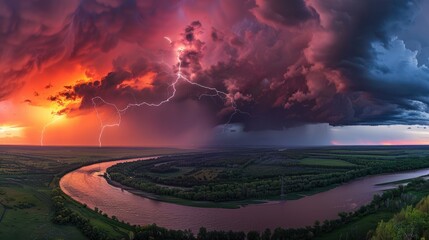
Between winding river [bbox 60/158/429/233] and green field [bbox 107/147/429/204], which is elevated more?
green field [bbox 107/147/429/204]

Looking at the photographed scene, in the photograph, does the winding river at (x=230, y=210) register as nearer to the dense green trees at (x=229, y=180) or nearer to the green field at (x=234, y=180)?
the green field at (x=234, y=180)

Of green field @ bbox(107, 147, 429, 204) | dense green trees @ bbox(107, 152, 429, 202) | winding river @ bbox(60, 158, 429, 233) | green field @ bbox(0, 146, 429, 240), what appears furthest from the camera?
dense green trees @ bbox(107, 152, 429, 202)

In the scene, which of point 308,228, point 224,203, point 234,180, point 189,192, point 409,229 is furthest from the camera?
point 234,180

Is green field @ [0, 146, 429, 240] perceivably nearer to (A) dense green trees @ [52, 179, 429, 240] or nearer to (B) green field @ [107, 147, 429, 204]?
(B) green field @ [107, 147, 429, 204]

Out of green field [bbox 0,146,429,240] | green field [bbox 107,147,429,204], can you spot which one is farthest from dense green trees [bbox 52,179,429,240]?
green field [bbox 107,147,429,204]

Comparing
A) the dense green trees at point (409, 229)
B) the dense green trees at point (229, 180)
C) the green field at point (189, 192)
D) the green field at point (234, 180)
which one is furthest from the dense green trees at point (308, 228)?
the dense green trees at point (229, 180)

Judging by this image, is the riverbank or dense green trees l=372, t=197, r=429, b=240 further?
the riverbank

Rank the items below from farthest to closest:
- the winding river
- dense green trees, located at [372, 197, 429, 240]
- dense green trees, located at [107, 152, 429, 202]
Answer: dense green trees, located at [107, 152, 429, 202]
the winding river
dense green trees, located at [372, 197, 429, 240]

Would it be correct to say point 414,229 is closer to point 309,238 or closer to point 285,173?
point 309,238

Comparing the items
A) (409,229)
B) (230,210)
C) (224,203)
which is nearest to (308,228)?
(409,229)

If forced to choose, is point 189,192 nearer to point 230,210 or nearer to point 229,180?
point 230,210
